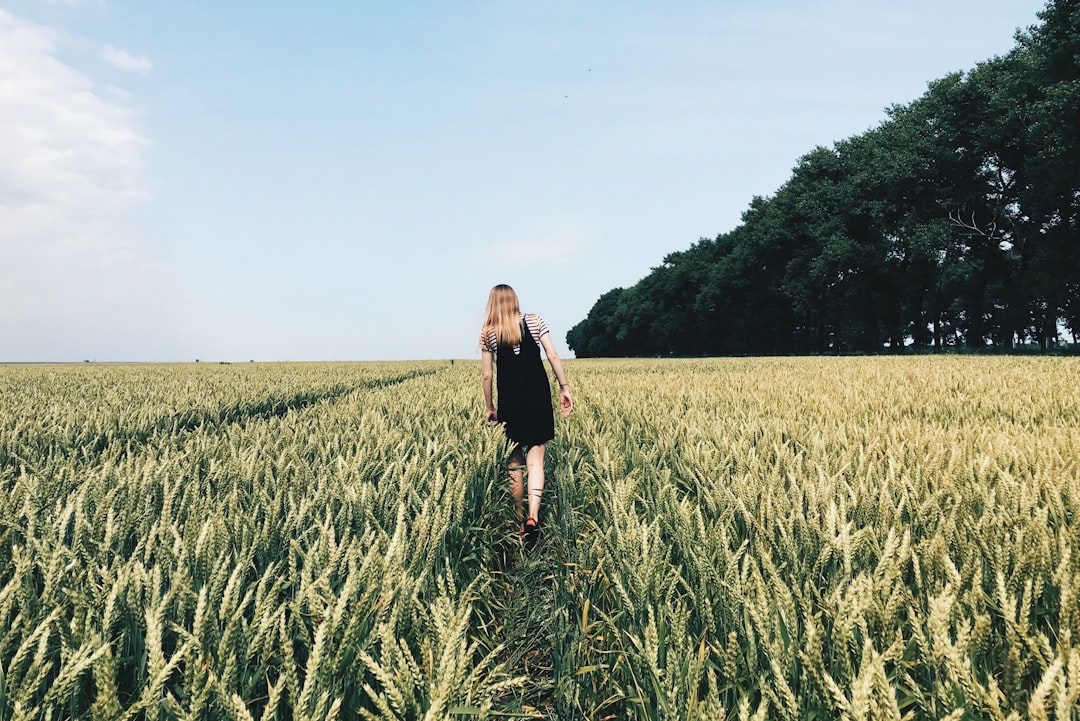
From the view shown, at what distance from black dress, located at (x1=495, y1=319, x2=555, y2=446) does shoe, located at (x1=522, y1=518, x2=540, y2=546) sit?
774 millimetres

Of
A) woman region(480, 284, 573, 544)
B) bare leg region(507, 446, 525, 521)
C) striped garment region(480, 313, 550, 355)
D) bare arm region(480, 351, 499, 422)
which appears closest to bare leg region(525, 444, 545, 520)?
woman region(480, 284, 573, 544)

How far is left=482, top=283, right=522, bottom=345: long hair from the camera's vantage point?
4926 mm

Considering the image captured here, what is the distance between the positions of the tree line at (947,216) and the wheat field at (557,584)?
2436 cm

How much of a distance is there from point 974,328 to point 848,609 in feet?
128

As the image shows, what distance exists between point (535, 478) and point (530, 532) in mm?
492

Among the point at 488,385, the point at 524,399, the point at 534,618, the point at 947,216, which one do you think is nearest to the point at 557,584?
the point at 534,618

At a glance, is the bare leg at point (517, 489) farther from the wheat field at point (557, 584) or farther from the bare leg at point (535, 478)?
the wheat field at point (557, 584)

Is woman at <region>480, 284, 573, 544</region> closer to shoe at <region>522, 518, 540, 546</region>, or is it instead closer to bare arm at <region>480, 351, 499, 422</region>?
bare arm at <region>480, 351, 499, 422</region>

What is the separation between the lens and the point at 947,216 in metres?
31.7

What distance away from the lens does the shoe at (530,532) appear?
430 centimetres

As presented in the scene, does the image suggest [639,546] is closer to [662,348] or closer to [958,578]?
[958,578]

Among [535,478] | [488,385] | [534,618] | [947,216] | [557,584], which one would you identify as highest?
[947,216]

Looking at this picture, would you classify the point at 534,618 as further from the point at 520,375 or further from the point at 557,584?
the point at 520,375

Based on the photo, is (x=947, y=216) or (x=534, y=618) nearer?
(x=534, y=618)
